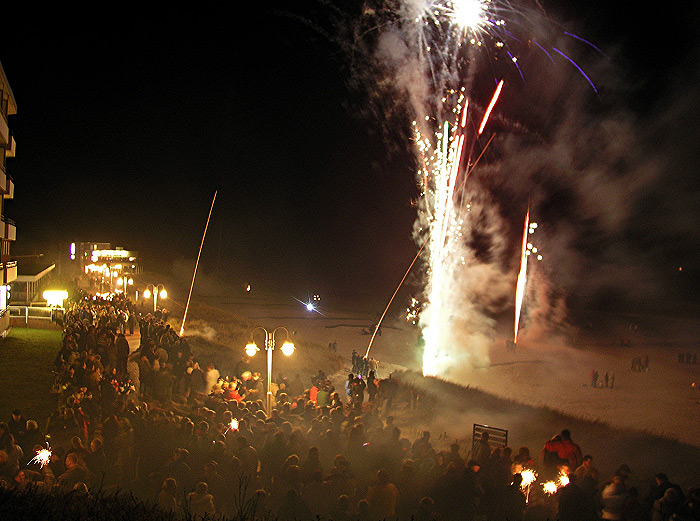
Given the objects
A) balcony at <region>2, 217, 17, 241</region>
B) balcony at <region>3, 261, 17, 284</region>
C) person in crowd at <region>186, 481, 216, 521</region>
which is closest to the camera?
person in crowd at <region>186, 481, 216, 521</region>

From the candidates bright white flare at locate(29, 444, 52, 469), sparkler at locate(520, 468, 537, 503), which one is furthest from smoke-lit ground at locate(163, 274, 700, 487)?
bright white flare at locate(29, 444, 52, 469)

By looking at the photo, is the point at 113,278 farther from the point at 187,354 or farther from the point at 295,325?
the point at 187,354

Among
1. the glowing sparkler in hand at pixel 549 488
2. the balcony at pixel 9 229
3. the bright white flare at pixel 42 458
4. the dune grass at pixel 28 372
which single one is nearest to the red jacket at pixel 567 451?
the glowing sparkler in hand at pixel 549 488

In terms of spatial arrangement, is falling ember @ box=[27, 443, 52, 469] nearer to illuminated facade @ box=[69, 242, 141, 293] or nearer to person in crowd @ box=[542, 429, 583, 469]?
person in crowd @ box=[542, 429, 583, 469]

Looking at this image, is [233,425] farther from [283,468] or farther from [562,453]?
[562,453]

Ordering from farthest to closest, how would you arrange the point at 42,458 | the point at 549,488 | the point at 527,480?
the point at 527,480 → the point at 549,488 → the point at 42,458

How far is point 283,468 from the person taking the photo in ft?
21.9

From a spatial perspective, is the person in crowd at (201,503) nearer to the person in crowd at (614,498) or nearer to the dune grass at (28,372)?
the dune grass at (28,372)

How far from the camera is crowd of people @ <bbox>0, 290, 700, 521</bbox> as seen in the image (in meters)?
6.03

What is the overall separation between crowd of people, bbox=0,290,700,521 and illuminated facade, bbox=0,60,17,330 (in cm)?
857

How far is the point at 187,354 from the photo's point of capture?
13266 mm

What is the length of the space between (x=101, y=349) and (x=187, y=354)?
7.71 feet

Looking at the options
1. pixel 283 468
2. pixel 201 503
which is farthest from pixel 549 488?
pixel 201 503

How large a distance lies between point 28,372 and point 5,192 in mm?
9193
